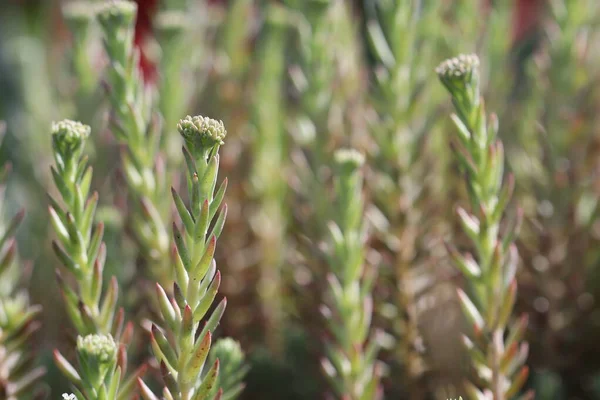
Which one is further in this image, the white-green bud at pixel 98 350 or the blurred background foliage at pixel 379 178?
the blurred background foliage at pixel 379 178

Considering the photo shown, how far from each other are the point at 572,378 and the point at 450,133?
185 mm

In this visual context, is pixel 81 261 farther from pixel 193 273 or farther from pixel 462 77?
pixel 462 77

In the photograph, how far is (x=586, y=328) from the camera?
0.44 m

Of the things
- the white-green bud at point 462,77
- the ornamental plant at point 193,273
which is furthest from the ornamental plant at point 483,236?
the ornamental plant at point 193,273

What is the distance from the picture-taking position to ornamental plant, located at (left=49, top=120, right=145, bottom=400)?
0.24 m

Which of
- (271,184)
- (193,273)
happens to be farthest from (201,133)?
(271,184)

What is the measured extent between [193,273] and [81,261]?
0.18ft

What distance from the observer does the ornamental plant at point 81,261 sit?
24 centimetres

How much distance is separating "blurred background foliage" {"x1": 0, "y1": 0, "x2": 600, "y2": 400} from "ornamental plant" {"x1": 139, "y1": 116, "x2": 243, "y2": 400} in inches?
5.5

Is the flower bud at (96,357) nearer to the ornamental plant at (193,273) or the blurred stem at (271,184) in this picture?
the ornamental plant at (193,273)

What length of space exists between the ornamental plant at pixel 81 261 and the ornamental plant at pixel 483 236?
14cm

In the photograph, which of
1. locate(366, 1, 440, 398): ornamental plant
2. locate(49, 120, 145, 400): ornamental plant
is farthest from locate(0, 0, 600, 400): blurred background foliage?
locate(49, 120, 145, 400): ornamental plant

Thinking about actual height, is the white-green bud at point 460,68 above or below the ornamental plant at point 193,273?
above

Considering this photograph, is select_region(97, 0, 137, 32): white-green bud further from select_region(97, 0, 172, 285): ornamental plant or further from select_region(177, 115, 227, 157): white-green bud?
select_region(177, 115, 227, 157): white-green bud
